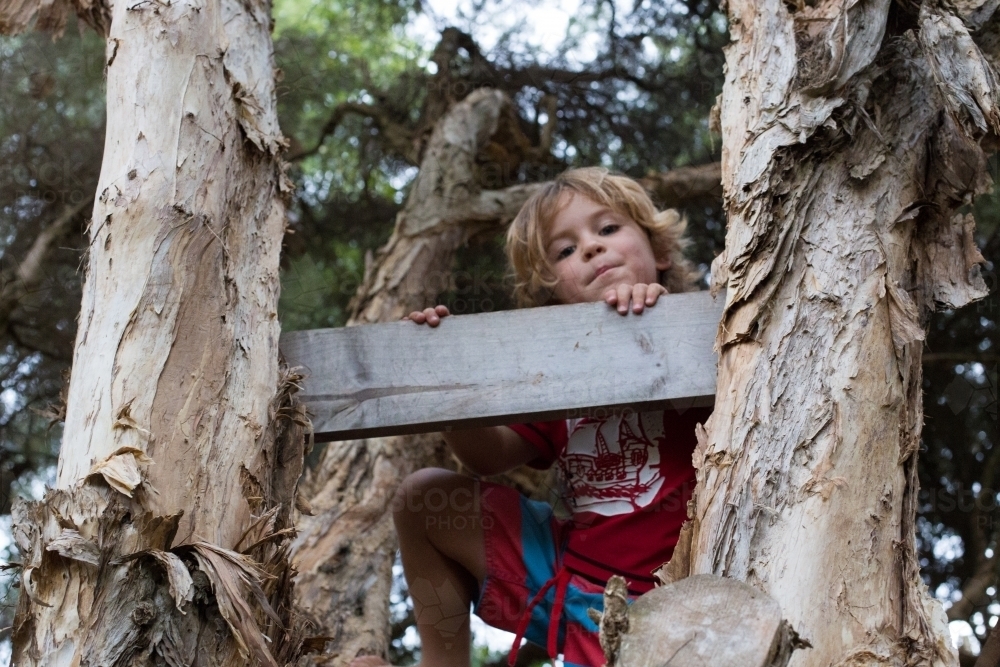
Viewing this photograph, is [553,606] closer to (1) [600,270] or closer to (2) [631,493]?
(2) [631,493]

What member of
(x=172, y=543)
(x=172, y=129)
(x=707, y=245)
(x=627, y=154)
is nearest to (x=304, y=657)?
(x=172, y=543)

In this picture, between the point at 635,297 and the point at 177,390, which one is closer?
the point at 177,390

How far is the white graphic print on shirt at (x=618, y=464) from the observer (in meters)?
2.18

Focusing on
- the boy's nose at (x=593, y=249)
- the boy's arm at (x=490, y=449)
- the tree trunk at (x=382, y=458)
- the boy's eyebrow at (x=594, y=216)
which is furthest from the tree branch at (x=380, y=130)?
the boy's arm at (x=490, y=449)

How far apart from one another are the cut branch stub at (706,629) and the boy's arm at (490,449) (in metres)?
1.16

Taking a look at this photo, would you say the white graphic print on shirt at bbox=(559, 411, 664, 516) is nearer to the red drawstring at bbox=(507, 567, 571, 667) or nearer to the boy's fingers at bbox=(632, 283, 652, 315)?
the red drawstring at bbox=(507, 567, 571, 667)

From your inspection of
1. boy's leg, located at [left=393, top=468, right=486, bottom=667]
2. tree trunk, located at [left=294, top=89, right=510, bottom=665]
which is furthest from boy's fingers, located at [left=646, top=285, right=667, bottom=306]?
tree trunk, located at [left=294, top=89, right=510, bottom=665]

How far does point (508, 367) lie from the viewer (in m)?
1.90

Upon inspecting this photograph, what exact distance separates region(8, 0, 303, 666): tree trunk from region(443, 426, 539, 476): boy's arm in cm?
53

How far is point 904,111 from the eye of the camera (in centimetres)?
181

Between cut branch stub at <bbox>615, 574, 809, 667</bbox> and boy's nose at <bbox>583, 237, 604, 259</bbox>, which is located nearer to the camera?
cut branch stub at <bbox>615, 574, 809, 667</bbox>

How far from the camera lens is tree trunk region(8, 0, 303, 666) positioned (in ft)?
4.66

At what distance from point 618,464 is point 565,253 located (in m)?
0.61

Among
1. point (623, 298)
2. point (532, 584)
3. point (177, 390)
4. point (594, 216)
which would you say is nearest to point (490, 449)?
point (532, 584)
